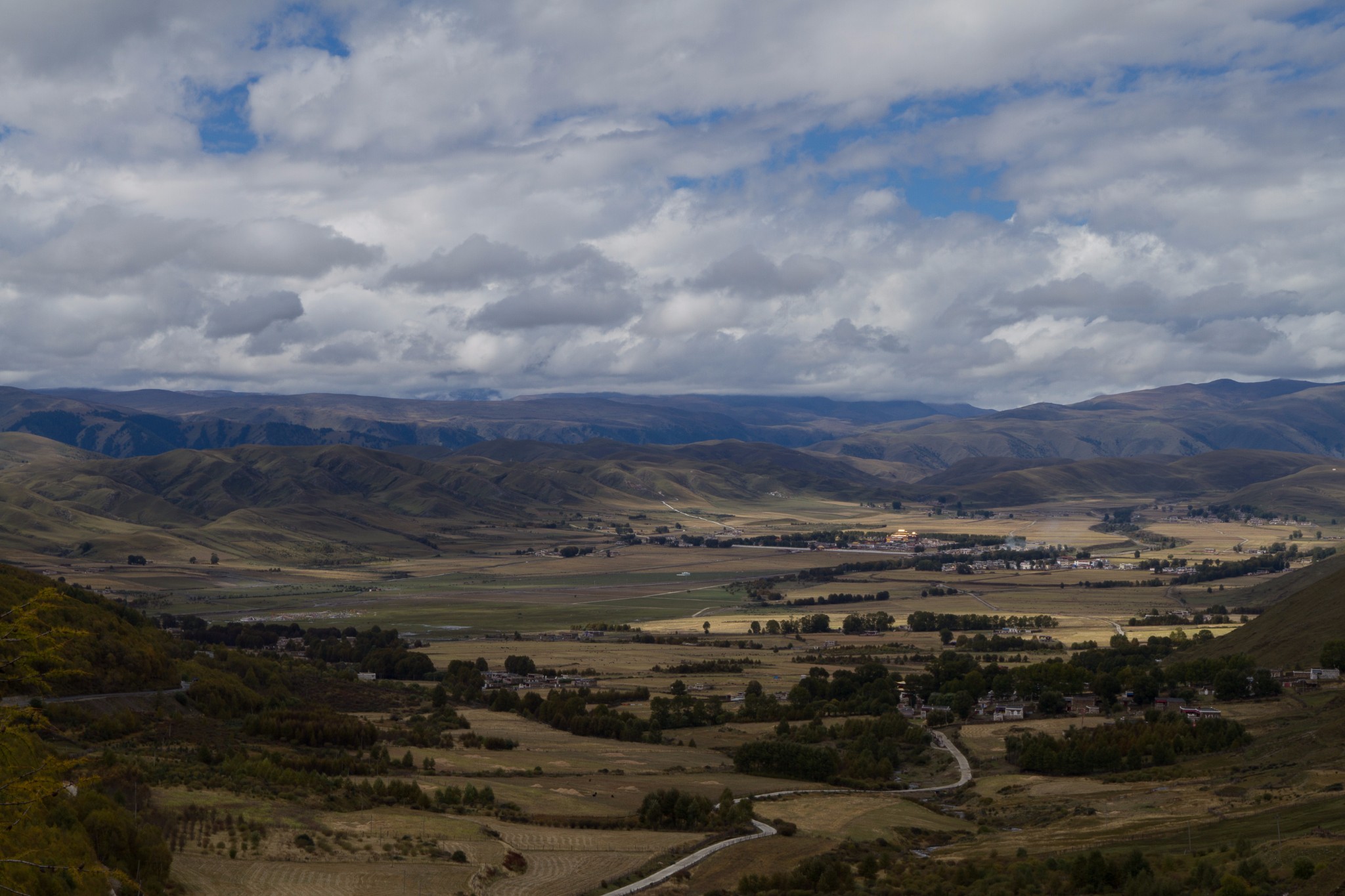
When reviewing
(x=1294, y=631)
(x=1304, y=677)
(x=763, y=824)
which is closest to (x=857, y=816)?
(x=763, y=824)

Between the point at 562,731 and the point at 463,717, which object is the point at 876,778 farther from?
the point at 463,717

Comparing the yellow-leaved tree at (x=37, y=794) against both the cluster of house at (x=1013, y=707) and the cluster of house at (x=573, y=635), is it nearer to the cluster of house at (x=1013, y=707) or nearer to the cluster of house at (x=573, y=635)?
the cluster of house at (x=1013, y=707)

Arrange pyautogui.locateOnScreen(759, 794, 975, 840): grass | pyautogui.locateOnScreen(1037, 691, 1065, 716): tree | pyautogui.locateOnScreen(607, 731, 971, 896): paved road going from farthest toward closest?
pyautogui.locateOnScreen(1037, 691, 1065, 716): tree < pyautogui.locateOnScreen(759, 794, 975, 840): grass < pyautogui.locateOnScreen(607, 731, 971, 896): paved road

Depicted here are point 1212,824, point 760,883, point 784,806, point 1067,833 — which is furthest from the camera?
point 784,806

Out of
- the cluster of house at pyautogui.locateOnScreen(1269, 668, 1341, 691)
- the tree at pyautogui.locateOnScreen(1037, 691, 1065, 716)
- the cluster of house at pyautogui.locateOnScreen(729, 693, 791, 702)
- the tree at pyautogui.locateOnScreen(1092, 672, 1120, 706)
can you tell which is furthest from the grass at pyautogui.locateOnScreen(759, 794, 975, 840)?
the cluster of house at pyautogui.locateOnScreen(1269, 668, 1341, 691)

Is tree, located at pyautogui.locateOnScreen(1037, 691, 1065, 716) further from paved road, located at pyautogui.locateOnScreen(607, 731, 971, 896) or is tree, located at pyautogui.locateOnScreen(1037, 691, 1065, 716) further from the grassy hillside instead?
the grassy hillside

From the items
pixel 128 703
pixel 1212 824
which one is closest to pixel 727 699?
pixel 128 703

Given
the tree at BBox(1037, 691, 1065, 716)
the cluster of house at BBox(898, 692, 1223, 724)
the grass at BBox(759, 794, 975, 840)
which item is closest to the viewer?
the grass at BBox(759, 794, 975, 840)
